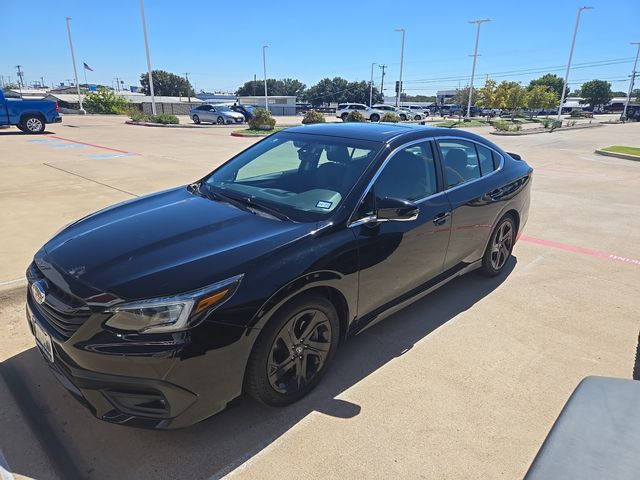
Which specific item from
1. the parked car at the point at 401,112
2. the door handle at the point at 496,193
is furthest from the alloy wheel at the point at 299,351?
the parked car at the point at 401,112

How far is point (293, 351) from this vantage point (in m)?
2.61

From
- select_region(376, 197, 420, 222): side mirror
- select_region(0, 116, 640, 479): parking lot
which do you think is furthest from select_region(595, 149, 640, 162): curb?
select_region(376, 197, 420, 222): side mirror

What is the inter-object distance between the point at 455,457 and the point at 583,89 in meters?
155

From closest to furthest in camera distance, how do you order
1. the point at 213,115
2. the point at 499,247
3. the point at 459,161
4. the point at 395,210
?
the point at 395,210 < the point at 459,161 < the point at 499,247 < the point at 213,115

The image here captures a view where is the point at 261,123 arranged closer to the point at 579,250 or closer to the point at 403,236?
the point at 579,250

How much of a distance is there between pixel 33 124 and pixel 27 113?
587mm

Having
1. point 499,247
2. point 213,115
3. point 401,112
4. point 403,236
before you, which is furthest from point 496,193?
point 401,112

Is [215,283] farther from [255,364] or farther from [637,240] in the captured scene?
[637,240]

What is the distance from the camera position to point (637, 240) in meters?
6.29

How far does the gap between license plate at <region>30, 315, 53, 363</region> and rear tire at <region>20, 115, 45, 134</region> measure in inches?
Result: 812

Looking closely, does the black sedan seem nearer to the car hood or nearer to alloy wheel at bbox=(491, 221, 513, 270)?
the car hood

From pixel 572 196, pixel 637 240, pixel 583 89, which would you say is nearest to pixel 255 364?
pixel 637 240

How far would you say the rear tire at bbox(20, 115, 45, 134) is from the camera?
19.1 metres

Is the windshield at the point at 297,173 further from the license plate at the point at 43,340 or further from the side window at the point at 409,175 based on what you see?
the license plate at the point at 43,340
